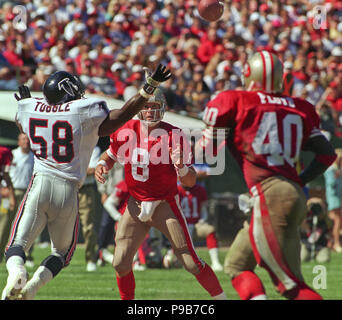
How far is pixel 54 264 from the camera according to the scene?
5.69m

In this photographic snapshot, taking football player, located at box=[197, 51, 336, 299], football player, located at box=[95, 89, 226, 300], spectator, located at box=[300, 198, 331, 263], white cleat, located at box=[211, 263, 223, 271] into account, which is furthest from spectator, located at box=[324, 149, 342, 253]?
football player, located at box=[197, 51, 336, 299]

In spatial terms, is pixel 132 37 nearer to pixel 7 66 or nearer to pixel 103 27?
pixel 103 27

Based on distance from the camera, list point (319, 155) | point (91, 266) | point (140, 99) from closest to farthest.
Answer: point (319, 155)
point (140, 99)
point (91, 266)

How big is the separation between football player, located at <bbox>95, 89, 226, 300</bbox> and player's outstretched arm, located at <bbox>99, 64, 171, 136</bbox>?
0.71 metres

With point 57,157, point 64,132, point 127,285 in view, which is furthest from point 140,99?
point 127,285

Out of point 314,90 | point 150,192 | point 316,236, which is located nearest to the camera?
point 150,192

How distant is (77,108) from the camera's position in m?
5.73

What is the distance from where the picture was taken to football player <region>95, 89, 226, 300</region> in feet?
20.4

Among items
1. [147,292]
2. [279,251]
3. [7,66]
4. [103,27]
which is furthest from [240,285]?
[103,27]

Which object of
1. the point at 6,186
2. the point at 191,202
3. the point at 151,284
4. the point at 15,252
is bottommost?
the point at 151,284

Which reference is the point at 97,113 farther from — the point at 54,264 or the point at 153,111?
the point at 54,264

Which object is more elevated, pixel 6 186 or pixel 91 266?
pixel 6 186

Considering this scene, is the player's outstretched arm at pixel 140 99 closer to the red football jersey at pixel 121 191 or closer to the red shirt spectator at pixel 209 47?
the red football jersey at pixel 121 191

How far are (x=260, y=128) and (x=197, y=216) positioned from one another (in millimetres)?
5822
